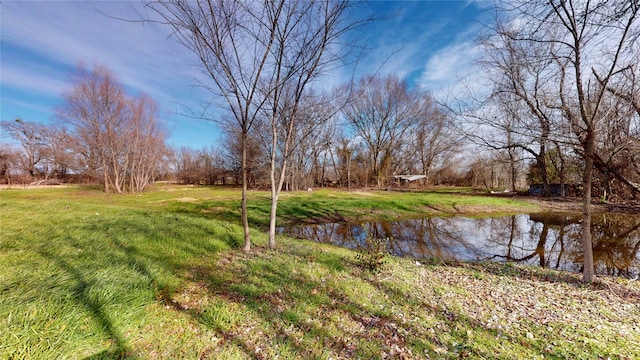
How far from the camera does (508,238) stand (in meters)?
9.73

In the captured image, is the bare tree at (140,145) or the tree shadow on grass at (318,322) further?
the bare tree at (140,145)

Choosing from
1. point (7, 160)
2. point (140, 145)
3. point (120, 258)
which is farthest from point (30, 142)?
point (120, 258)

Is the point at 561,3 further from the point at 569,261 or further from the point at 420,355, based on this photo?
the point at 569,261

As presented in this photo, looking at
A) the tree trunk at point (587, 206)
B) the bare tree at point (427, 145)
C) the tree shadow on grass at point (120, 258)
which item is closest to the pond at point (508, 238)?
the tree trunk at point (587, 206)

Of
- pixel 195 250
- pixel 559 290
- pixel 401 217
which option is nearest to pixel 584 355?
pixel 559 290

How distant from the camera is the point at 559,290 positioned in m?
4.14

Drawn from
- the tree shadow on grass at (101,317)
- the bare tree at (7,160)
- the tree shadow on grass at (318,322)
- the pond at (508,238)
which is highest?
the bare tree at (7,160)

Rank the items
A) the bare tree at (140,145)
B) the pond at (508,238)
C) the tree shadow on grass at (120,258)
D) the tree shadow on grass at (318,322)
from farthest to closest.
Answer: the bare tree at (140,145)
the pond at (508,238)
the tree shadow on grass at (318,322)
the tree shadow on grass at (120,258)

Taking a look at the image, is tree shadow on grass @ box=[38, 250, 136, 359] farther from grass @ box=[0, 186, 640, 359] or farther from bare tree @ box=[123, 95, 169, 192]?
bare tree @ box=[123, 95, 169, 192]

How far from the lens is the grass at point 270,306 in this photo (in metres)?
2.12

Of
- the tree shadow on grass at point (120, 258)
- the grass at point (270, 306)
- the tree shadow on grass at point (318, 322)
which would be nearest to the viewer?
the grass at point (270, 306)

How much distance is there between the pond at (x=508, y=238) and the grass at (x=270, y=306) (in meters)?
2.06

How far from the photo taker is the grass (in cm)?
212

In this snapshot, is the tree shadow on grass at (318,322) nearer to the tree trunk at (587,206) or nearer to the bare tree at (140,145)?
the tree trunk at (587,206)
